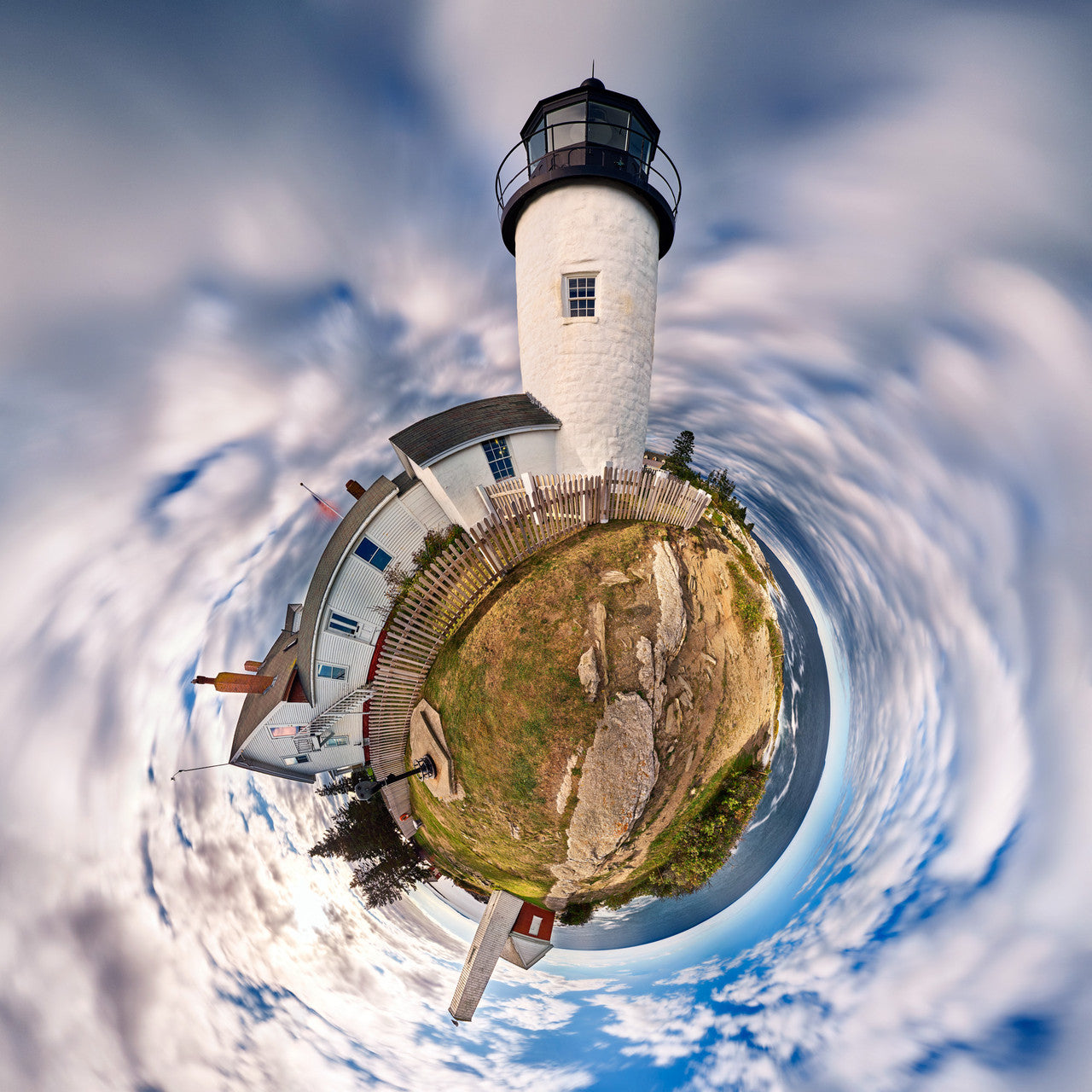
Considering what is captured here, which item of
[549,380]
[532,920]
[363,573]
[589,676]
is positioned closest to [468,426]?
[549,380]

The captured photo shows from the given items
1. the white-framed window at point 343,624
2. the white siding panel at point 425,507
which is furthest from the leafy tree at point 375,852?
the white siding panel at point 425,507

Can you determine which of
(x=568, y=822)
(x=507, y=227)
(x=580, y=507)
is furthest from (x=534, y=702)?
(x=507, y=227)

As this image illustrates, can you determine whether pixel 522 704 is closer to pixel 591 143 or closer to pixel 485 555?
pixel 485 555

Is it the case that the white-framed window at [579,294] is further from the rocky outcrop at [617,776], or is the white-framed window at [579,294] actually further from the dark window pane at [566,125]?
the rocky outcrop at [617,776]

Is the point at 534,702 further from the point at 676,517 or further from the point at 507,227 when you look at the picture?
the point at 507,227

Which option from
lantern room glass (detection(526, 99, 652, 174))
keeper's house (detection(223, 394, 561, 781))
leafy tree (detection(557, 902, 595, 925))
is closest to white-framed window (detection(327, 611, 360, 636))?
keeper's house (detection(223, 394, 561, 781))

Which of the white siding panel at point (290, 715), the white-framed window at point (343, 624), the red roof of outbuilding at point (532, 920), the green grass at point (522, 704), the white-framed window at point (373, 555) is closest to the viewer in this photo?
the green grass at point (522, 704)

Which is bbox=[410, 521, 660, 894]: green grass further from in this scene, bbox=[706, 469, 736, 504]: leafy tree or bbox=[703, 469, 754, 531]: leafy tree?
bbox=[706, 469, 736, 504]: leafy tree
